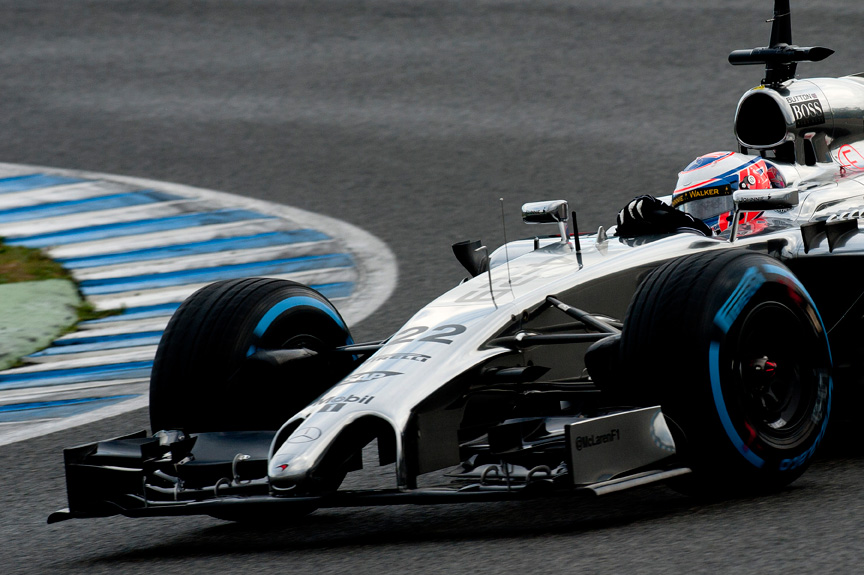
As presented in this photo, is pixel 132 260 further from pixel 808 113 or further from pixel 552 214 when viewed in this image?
pixel 808 113

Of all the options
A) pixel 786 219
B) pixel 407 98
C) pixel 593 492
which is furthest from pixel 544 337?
pixel 407 98

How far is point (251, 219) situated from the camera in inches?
409

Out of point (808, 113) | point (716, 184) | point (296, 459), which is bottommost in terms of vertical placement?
point (296, 459)

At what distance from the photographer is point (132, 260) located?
930 centimetres

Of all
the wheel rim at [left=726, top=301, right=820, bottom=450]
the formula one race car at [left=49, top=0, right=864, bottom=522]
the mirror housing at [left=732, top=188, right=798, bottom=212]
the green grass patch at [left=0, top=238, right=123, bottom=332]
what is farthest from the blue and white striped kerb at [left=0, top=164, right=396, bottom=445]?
the wheel rim at [left=726, top=301, right=820, bottom=450]

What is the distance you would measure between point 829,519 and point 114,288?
222 inches

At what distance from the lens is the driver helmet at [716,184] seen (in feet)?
19.1

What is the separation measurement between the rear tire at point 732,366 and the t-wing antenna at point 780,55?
2.38 meters

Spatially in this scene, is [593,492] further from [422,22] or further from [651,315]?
[422,22]

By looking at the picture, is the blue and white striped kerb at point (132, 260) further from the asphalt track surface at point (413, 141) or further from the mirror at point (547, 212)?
the mirror at point (547, 212)

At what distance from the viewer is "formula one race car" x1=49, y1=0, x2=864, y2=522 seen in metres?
4.21

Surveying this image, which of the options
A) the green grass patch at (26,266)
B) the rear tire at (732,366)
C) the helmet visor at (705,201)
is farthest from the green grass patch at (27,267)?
the rear tire at (732,366)

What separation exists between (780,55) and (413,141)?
6.03 meters

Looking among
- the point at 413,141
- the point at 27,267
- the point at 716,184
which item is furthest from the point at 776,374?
the point at 413,141
